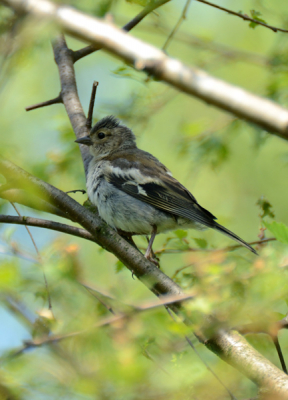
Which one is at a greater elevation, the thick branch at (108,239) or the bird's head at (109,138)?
the bird's head at (109,138)

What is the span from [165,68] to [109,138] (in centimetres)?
484

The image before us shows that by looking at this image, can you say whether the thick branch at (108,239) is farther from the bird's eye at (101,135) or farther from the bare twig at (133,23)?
the bird's eye at (101,135)

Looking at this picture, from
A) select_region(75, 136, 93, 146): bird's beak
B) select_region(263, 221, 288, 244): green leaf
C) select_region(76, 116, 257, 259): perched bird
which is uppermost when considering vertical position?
select_region(75, 136, 93, 146): bird's beak

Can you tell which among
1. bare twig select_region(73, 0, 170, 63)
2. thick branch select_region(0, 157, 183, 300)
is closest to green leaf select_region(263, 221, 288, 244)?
thick branch select_region(0, 157, 183, 300)

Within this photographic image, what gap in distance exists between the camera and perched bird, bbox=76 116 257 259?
4.90m

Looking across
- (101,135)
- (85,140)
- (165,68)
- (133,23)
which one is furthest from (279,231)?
(101,135)

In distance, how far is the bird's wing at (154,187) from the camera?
4887 millimetres

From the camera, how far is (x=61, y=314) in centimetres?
231

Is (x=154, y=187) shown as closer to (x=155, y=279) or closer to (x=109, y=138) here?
(x=109, y=138)

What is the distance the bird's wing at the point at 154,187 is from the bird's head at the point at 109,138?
1.35 ft

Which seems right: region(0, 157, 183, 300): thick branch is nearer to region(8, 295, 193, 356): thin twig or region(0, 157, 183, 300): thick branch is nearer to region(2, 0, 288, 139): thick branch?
region(8, 295, 193, 356): thin twig

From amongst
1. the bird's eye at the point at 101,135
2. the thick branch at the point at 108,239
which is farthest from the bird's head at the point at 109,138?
the thick branch at the point at 108,239

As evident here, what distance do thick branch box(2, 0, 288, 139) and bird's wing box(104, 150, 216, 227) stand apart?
11.5ft

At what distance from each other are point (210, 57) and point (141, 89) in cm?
118
